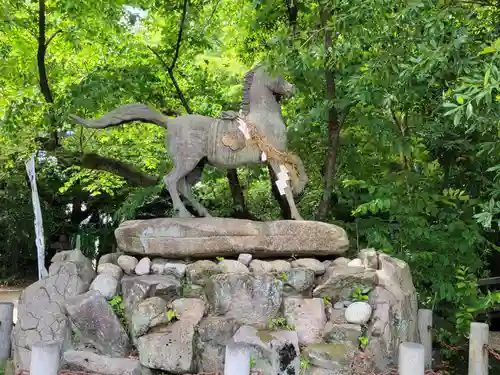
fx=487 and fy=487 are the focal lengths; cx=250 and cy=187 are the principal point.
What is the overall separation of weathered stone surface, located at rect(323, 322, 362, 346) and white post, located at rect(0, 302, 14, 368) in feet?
8.87

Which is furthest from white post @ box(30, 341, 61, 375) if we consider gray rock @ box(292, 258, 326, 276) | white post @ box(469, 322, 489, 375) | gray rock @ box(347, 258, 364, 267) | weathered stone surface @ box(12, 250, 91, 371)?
white post @ box(469, 322, 489, 375)

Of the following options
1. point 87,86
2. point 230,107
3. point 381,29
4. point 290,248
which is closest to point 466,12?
point 381,29

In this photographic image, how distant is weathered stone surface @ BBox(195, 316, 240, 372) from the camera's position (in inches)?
153

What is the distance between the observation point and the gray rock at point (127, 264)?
4.36 m

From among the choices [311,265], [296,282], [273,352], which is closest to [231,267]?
[296,282]

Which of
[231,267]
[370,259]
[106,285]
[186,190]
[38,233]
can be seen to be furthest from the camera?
[38,233]

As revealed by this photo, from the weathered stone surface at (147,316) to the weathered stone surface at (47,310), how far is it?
64 centimetres

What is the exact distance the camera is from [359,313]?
4.05 metres

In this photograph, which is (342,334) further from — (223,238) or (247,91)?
(247,91)

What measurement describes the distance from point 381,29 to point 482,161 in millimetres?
2767

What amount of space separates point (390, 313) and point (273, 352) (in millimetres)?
1078

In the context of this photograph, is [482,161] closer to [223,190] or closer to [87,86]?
[223,190]

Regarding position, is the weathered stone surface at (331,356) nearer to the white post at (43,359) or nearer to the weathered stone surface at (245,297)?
the weathered stone surface at (245,297)

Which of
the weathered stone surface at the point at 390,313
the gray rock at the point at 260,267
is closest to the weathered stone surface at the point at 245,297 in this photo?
the gray rock at the point at 260,267
